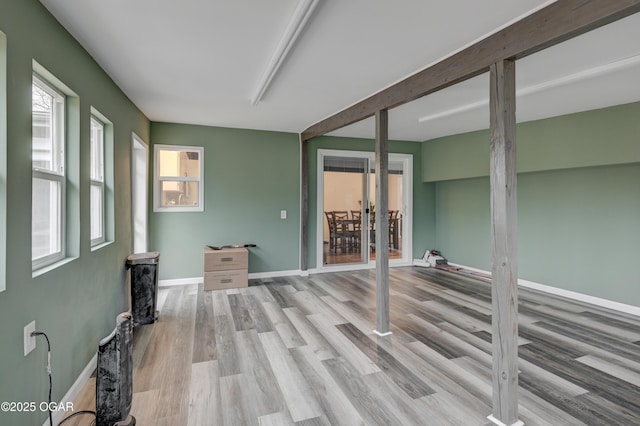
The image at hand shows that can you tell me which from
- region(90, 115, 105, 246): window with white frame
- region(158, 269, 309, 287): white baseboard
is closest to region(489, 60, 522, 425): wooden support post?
region(90, 115, 105, 246): window with white frame

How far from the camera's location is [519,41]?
2.00 m

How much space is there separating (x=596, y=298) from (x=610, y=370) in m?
2.13

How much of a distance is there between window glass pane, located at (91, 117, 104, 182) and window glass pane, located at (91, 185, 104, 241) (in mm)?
119

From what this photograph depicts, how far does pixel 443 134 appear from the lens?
5.97 m

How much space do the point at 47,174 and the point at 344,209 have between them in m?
4.76

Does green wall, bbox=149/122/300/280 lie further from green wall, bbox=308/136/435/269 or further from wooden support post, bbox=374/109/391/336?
wooden support post, bbox=374/109/391/336

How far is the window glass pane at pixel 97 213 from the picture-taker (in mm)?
3008

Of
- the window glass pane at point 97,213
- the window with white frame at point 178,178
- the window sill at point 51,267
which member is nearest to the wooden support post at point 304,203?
the window with white frame at point 178,178

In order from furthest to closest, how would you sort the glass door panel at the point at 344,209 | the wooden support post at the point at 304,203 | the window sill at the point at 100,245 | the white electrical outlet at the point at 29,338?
1. the glass door panel at the point at 344,209
2. the wooden support post at the point at 304,203
3. the window sill at the point at 100,245
4. the white electrical outlet at the point at 29,338

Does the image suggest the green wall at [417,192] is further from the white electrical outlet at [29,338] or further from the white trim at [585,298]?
the white electrical outlet at [29,338]

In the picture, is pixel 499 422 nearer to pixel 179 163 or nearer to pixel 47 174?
pixel 47 174

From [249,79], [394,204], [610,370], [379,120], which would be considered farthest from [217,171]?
[610,370]

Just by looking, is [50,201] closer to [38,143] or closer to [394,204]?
[38,143]

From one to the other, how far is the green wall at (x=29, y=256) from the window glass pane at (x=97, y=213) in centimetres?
15
